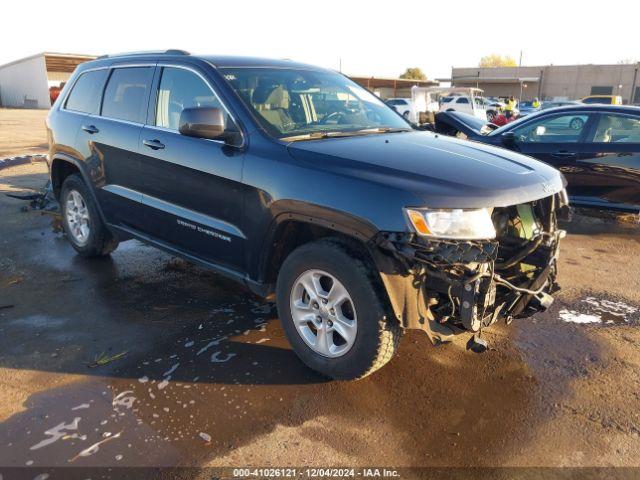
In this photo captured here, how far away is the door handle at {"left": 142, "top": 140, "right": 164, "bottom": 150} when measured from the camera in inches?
158

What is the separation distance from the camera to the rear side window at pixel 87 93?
4.97m

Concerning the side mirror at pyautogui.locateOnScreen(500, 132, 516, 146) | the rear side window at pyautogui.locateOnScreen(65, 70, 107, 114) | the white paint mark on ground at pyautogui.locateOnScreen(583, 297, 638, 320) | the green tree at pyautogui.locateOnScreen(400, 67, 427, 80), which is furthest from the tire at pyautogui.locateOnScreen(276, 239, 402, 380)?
the green tree at pyautogui.locateOnScreen(400, 67, 427, 80)

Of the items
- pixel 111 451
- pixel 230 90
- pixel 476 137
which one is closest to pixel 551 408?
pixel 111 451

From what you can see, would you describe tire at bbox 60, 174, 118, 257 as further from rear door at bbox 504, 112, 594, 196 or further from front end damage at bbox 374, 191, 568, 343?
rear door at bbox 504, 112, 594, 196

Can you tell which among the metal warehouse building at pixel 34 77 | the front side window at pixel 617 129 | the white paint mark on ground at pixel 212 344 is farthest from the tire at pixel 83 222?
the metal warehouse building at pixel 34 77

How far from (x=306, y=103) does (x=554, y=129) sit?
4.69m

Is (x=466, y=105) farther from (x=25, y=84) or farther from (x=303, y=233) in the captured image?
(x=25, y=84)

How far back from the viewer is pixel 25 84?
4469 centimetres

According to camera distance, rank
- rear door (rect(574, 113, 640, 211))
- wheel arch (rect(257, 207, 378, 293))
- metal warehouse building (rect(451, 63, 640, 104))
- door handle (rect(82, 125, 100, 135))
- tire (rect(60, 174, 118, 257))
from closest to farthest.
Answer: wheel arch (rect(257, 207, 378, 293))
door handle (rect(82, 125, 100, 135))
tire (rect(60, 174, 118, 257))
rear door (rect(574, 113, 640, 211))
metal warehouse building (rect(451, 63, 640, 104))

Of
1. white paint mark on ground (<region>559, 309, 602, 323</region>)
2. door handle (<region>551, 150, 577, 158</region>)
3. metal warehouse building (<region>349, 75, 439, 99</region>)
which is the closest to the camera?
white paint mark on ground (<region>559, 309, 602, 323</region>)

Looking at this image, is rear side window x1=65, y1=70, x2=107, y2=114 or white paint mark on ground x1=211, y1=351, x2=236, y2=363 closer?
white paint mark on ground x1=211, y1=351, x2=236, y2=363

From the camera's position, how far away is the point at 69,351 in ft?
11.9

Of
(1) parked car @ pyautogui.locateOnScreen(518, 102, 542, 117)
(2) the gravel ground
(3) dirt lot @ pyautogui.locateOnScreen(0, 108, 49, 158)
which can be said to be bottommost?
(2) the gravel ground

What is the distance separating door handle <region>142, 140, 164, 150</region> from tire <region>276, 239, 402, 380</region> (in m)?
1.48
